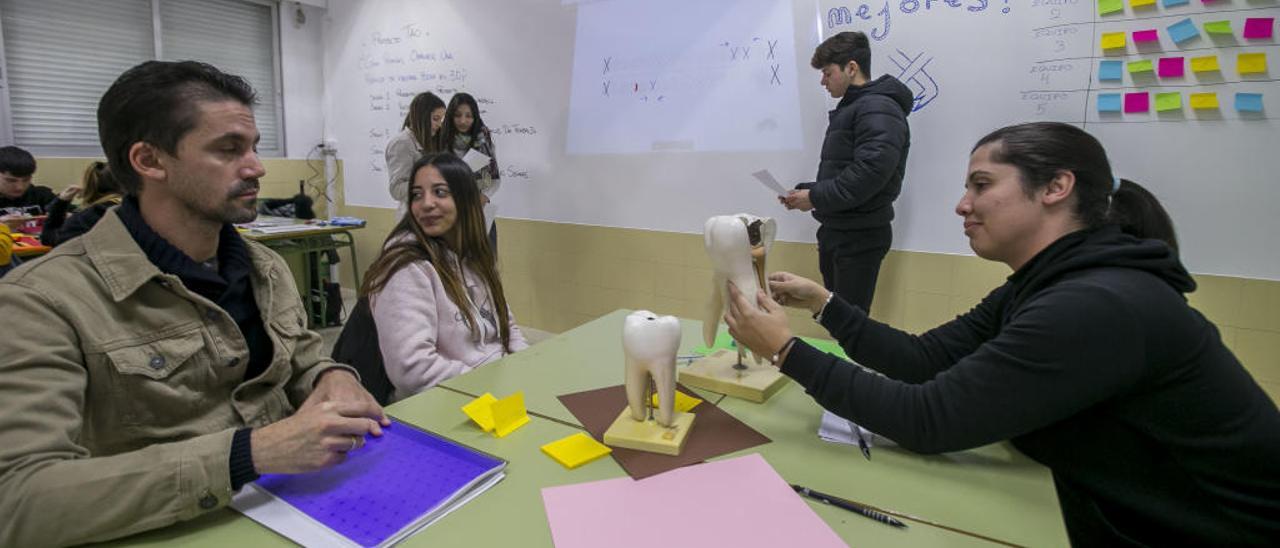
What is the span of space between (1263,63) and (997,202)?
1.98m

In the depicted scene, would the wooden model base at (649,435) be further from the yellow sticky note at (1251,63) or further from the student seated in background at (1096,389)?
the yellow sticky note at (1251,63)

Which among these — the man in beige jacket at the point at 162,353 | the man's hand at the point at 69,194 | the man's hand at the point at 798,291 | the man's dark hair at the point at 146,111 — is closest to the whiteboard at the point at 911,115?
the man's hand at the point at 798,291

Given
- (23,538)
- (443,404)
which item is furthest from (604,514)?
(23,538)

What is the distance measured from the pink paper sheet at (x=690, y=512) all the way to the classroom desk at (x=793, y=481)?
3 cm

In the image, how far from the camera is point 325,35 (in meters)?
5.75

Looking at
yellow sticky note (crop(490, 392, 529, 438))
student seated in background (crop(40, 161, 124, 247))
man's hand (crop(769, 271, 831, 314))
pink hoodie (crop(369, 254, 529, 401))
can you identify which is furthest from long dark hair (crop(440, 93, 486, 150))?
yellow sticky note (crop(490, 392, 529, 438))

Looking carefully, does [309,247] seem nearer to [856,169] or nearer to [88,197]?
[88,197]

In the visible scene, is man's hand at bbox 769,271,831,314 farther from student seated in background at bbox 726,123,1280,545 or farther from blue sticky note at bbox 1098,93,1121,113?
blue sticky note at bbox 1098,93,1121,113

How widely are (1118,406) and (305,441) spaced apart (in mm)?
1278

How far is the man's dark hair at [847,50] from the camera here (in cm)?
278

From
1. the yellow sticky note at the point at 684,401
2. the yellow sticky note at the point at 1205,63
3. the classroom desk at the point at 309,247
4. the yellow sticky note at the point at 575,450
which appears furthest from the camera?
the classroom desk at the point at 309,247

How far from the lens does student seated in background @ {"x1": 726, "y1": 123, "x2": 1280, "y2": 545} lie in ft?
3.38

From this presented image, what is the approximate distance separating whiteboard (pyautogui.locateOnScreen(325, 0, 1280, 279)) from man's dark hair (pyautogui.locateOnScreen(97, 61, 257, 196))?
2.70m

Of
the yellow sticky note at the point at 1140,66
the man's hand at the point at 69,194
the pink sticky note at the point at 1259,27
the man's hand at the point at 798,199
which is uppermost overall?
the pink sticky note at the point at 1259,27
